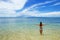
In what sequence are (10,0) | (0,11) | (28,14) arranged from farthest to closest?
(28,14)
(0,11)
(10,0)

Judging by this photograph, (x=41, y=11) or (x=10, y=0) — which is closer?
(x=10, y=0)

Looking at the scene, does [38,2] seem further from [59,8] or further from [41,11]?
[59,8]

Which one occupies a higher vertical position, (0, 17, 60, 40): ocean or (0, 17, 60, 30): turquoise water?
(0, 17, 60, 30): turquoise water

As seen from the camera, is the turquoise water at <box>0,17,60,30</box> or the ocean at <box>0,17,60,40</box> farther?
the turquoise water at <box>0,17,60,30</box>

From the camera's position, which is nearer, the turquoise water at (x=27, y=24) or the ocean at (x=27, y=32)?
the ocean at (x=27, y=32)

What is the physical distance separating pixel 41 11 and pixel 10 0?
1.35 metres

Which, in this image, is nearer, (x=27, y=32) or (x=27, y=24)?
(x=27, y=32)

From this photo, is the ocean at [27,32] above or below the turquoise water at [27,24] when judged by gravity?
below

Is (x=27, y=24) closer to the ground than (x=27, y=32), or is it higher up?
higher up

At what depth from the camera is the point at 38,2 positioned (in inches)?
189

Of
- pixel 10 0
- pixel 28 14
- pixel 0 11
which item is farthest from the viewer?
pixel 28 14

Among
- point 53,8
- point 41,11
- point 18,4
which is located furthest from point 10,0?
point 53,8

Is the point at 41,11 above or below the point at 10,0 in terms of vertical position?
below

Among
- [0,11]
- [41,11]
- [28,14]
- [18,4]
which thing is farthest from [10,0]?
[41,11]
